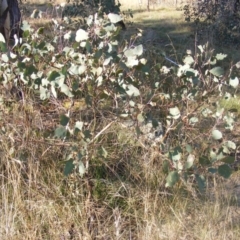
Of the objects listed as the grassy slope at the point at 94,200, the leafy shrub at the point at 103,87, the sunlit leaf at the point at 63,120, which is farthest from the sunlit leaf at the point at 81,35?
the grassy slope at the point at 94,200

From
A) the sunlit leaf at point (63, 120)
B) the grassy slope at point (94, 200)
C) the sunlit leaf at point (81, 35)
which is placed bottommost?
the grassy slope at point (94, 200)

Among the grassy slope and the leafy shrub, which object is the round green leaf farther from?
the grassy slope

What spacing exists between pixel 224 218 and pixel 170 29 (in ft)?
23.5

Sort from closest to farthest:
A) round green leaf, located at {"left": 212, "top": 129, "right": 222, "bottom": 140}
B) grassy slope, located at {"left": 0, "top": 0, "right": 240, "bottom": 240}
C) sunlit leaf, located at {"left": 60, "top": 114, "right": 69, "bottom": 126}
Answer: sunlit leaf, located at {"left": 60, "top": 114, "right": 69, "bottom": 126} < round green leaf, located at {"left": 212, "top": 129, "right": 222, "bottom": 140} < grassy slope, located at {"left": 0, "top": 0, "right": 240, "bottom": 240}

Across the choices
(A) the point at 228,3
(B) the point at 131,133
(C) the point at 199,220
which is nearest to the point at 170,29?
(A) the point at 228,3

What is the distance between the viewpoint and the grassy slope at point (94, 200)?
293 centimetres

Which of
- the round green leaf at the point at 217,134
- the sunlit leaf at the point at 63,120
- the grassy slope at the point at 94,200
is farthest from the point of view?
the grassy slope at the point at 94,200

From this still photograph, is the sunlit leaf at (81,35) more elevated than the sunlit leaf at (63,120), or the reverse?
the sunlit leaf at (81,35)

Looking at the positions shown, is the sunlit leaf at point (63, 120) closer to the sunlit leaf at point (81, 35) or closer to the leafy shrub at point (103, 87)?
the leafy shrub at point (103, 87)

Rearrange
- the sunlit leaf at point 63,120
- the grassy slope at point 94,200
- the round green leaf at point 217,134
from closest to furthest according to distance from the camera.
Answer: the sunlit leaf at point 63,120
the round green leaf at point 217,134
the grassy slope at point 94,200

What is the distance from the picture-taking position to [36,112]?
346 cm

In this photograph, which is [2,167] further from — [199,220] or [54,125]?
[199,220]

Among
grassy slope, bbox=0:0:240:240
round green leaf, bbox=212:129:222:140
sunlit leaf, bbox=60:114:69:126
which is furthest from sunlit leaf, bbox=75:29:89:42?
round green leaf, bbox=212:129:222:140

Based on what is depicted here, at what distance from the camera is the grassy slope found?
2932 millimetres
